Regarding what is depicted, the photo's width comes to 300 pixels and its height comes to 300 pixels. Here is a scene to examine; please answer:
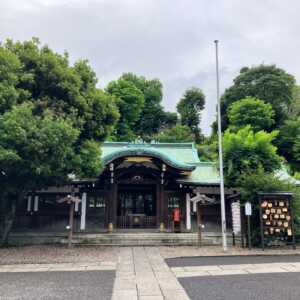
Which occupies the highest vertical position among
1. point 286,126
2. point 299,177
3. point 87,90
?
point 286,126

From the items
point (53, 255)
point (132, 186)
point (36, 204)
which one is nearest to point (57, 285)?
point (53, 255)

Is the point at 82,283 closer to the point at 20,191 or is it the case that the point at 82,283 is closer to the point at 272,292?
the point at 272,292

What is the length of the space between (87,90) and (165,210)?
7.70m

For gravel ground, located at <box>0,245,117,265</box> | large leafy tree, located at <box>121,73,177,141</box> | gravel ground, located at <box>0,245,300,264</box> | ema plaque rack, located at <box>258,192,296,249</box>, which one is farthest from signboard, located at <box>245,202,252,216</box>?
large leafy tree, located at <box>121,73,177,141</box>

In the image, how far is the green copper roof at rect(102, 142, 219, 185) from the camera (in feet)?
48.6

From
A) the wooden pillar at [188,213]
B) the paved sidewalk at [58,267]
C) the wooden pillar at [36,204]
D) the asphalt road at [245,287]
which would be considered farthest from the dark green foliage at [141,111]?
the asphalt road at [245,287]

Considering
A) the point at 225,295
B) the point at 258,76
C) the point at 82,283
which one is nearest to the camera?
the point at 225,295

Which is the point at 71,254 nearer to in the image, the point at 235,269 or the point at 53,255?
the point at 53,255

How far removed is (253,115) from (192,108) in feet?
45.7

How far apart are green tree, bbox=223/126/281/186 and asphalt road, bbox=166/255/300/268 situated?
4.62 meters

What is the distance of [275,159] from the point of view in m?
14.0

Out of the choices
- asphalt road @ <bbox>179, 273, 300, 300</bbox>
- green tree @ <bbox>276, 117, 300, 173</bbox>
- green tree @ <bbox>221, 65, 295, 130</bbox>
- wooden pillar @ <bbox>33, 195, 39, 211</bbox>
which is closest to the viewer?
asphalt road @ <bbox>179, 273, 300, 300</bbox>

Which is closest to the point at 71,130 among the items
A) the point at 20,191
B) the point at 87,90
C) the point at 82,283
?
the point at 87,90

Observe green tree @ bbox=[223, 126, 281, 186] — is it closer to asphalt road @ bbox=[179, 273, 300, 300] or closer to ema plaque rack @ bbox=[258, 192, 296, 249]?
ema plaque rack @ bbox=[258, 192, 296, 249]
